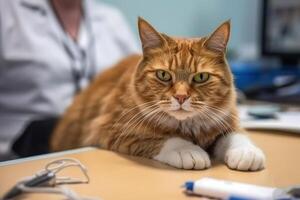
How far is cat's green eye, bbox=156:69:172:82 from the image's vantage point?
0.94 metres

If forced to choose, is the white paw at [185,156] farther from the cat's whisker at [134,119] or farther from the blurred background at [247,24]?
the blurred background at [247,24]

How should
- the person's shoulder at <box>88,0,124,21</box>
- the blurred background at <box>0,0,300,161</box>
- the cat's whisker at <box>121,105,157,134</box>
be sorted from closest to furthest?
the cat's whisker at <box>121,105,157,134</box>, the blurred background at <box>0,0,300,161</box>, the person's shoulder at <box>88,0,124,21</box>

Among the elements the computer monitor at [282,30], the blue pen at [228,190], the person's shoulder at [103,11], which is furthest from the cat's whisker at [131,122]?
the computer monitor at [282,30]

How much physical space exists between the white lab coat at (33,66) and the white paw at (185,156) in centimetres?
88

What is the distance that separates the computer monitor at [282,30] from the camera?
233cm

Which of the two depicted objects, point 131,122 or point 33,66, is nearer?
point 131,122

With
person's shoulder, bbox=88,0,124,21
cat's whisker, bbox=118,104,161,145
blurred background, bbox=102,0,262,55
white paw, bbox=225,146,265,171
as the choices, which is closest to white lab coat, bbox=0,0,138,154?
person's shoulder, bbox=88,0,124,21

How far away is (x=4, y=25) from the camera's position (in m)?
1.76

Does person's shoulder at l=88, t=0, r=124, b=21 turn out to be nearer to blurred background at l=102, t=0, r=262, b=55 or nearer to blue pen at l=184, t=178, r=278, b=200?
blurred background at l=102, t=0, r=262, b=55

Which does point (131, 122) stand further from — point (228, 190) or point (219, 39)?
point (228, 190)

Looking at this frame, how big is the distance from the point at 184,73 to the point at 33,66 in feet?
3.12

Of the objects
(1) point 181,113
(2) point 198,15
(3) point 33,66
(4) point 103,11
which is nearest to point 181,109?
(1) point 181,113

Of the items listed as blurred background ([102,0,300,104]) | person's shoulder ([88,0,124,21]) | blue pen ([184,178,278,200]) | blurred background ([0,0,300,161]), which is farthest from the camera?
blurred background ([102,0,300,104])

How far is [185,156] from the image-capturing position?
917 millimetres
